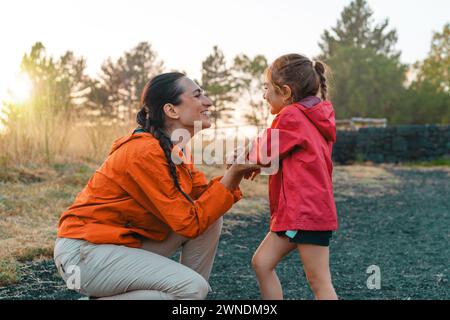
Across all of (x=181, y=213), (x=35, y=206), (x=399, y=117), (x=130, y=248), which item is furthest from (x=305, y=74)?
(x=399, y=117)

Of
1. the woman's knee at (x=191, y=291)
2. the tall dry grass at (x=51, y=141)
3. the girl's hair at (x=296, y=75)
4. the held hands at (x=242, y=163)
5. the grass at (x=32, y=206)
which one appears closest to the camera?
the woman's knee at (x=191, y=291)

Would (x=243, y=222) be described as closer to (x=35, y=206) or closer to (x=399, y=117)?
(x=35, y=206)

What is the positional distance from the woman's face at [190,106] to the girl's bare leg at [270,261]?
0.59m

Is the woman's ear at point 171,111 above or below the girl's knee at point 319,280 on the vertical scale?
above

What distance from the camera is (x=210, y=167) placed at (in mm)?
9219

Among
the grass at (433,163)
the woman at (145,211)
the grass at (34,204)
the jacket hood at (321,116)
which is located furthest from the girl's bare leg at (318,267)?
the grass at (433,163)

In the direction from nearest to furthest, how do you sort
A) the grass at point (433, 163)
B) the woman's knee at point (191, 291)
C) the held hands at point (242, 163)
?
the woman's knee at point (191, 291) → the held hands at point (242, 163) → the grass at point (433, 163)

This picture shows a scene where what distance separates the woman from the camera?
2.14m

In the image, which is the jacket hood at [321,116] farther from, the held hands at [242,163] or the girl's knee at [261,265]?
the girl's knee at [261,265]

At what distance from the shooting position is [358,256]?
13.3 ft

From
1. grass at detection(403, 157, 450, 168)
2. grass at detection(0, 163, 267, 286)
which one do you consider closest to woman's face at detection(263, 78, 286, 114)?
grass at detection(0, 163, 267, 286)

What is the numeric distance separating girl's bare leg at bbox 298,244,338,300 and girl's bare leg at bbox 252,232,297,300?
118mm

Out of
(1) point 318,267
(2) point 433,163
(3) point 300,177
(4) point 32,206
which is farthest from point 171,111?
(2) point 433,163

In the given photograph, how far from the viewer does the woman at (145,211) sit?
2145mm
